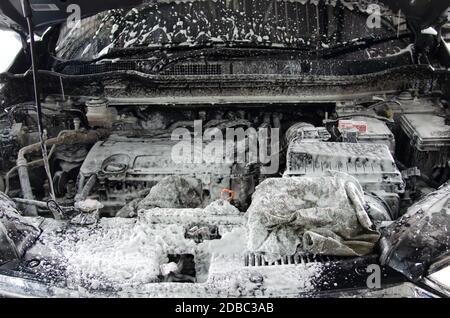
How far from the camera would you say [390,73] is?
2.92 m

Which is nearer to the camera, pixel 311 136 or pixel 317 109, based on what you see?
pixel 311 136

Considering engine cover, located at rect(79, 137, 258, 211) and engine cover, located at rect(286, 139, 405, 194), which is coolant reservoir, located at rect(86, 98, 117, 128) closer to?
engine cover, located at rect(79, 137, 258, 211)

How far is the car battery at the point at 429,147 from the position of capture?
8.48 feet

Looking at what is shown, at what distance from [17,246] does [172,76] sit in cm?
142

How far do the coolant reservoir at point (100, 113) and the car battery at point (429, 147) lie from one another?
180 centimetres

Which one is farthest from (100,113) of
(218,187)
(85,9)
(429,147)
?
(429,147)

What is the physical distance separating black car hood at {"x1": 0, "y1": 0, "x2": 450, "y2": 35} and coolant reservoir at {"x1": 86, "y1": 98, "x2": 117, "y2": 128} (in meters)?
0.52

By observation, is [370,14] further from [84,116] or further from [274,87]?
[84,116]

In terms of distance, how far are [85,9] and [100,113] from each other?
62cm

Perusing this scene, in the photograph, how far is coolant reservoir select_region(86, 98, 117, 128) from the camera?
289 cm

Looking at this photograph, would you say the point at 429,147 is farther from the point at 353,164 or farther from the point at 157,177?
the point at 157,177

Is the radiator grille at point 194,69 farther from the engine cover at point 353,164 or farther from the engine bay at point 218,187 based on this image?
the engine cover at point 353,164

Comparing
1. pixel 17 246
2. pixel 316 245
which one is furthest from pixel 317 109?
pixel 17 246

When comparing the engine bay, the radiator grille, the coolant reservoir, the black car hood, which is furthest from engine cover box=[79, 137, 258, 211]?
the black car hood
